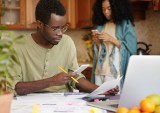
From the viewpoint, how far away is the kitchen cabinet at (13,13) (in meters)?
3.94

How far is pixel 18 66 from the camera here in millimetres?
1771

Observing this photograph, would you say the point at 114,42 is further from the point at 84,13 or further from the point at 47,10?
the point at 84,13

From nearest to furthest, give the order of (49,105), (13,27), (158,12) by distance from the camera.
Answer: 1. (49,105)
2. (158,12)
3. (13,27)

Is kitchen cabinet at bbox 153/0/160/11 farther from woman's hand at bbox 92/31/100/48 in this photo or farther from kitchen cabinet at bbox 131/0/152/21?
woman's hand at bbox 92/31/100/48

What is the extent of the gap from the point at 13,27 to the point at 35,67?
225 centimetres

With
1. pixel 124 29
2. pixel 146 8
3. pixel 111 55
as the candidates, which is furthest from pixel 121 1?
pixel 146 8

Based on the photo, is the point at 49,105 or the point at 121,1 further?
the point at 121,1

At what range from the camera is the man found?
5.79 feet

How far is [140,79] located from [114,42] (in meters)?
1.53

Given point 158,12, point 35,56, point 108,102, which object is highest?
point 158,12

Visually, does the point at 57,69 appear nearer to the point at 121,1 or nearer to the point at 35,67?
the point at 35,67

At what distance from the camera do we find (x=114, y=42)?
266cm

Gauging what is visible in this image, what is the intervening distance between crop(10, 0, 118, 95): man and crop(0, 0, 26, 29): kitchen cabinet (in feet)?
6.95

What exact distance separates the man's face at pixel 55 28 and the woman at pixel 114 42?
0.94 m
